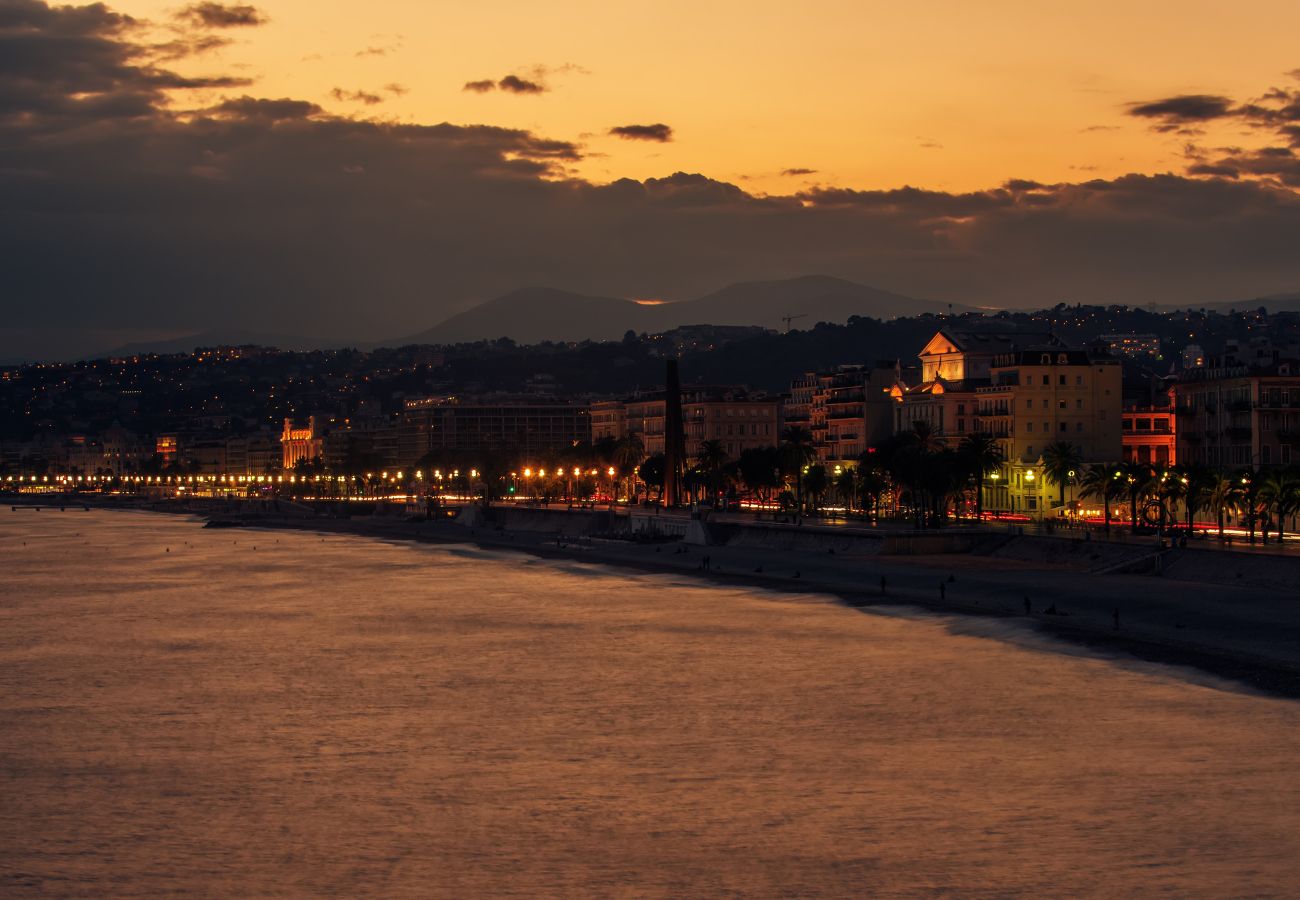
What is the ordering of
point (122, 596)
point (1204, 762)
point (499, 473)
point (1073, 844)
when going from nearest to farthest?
point (1073, 844), point (1204, 762), point (122, 596), point (499, 473)

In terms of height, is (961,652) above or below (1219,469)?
below

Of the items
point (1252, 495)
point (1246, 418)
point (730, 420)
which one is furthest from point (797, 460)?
point (1252, 495)

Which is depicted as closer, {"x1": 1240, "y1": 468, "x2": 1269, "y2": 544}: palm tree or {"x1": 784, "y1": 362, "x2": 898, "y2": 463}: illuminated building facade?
{"x1": 1240, "y1": 468, "x2": 1269, "y2": 544}: palm tree

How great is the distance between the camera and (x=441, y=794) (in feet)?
96.5

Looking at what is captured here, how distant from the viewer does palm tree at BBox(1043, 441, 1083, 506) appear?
90375 millimetres

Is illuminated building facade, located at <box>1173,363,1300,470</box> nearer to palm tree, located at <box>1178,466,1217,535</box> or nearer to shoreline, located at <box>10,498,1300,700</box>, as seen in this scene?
palm tree, located at <box>1178,466,1217,535</box>

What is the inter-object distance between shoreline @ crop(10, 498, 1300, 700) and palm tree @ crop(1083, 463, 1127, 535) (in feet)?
26.4

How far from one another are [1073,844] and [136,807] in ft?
52.1

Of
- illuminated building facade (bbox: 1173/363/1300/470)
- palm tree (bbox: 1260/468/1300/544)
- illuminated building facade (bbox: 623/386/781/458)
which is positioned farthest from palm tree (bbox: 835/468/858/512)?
illuminated building facade (bbox: 623/386/781/458)

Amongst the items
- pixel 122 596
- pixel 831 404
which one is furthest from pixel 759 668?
pixel 831 404

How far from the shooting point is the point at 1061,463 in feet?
296

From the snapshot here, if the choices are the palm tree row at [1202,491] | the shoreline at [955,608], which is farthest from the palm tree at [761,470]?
the palm tree row at [1202,491]

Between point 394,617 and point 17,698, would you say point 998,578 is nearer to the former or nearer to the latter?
point 394,617

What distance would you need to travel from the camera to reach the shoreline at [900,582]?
42406 mm
